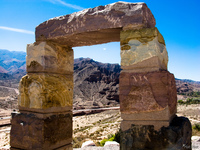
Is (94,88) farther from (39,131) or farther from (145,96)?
(145,96)

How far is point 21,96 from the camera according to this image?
12.6 ft

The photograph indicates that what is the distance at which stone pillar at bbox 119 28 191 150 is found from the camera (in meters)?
2.56

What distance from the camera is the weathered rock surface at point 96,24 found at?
113 inches

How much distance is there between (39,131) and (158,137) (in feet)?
6.77

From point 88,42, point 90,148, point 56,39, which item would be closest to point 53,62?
point 56,39

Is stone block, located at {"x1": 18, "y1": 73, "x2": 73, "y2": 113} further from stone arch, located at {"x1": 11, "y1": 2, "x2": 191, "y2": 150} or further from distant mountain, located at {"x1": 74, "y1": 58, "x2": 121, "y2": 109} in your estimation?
distant mountain, located at {"x1": 74, "y1": 58, "x2": 121, "y2": 109}

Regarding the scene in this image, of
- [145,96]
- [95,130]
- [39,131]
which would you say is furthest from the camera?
[95,130]

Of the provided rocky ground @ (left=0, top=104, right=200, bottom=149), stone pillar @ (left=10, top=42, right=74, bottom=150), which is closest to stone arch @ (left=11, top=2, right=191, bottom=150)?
stone pillar @ (left=10, top=42, right=74, bottom=150)

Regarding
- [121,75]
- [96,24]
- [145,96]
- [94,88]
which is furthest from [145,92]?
[94,88]

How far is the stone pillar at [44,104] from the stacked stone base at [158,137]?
1.51 metres

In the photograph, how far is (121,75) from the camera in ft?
9.32

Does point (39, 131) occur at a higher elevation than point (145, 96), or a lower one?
lower

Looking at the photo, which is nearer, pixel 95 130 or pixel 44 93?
pixel 44 93

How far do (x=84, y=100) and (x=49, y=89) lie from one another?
43118 mm
